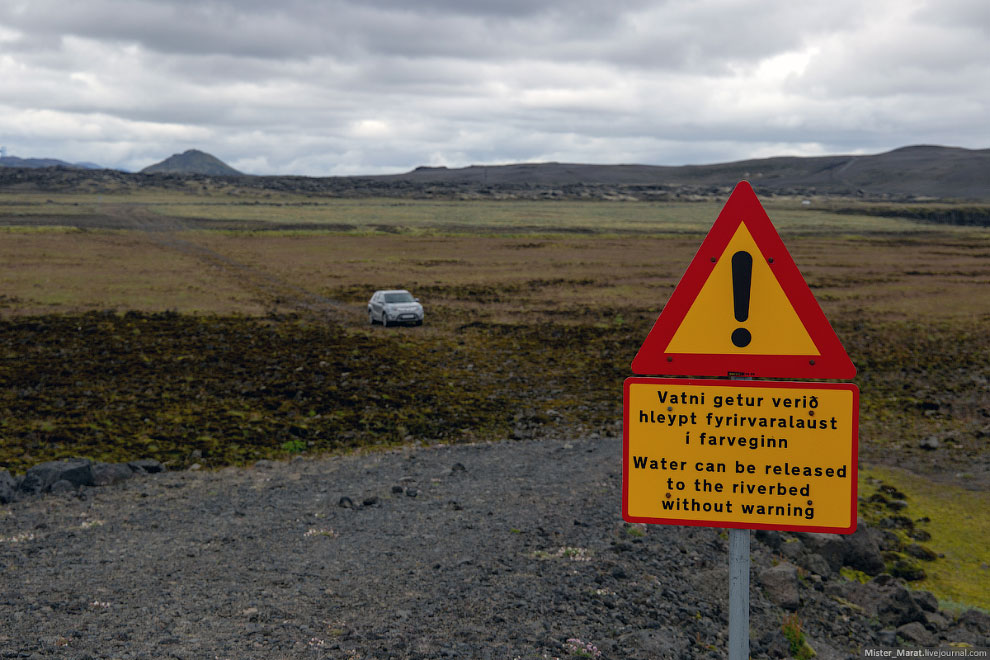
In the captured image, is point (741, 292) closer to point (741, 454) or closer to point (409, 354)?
point (741, 454)

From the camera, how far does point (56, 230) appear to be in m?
80.0

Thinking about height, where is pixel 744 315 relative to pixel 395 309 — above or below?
above

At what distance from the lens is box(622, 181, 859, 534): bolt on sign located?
3443 millimetres

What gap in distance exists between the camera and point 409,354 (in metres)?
25.3

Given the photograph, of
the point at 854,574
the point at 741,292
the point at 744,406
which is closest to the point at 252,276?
the point at 854,574

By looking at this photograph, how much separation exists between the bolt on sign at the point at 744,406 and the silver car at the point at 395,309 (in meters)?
28.4

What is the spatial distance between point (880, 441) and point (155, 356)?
61.6 ft

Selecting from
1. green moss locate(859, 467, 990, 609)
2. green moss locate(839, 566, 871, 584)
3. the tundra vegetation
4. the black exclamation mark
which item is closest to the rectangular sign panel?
the black exclamation mark

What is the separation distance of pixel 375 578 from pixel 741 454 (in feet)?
15.5

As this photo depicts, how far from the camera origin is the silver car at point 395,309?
31.8 metres

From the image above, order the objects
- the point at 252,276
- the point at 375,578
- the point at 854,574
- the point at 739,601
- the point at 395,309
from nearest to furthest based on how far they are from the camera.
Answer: the point at 739,601 → the point at 375,578 → the point at 854,574 → the point at 395,309 → the point at 252,276

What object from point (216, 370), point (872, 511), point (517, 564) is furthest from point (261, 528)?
point (216, 370)

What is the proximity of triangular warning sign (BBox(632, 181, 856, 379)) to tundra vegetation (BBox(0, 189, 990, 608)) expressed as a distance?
8341 millimetres

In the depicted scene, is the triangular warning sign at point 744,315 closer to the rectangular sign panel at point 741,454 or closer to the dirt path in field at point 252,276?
the rectangular sign panel at point 741,454
